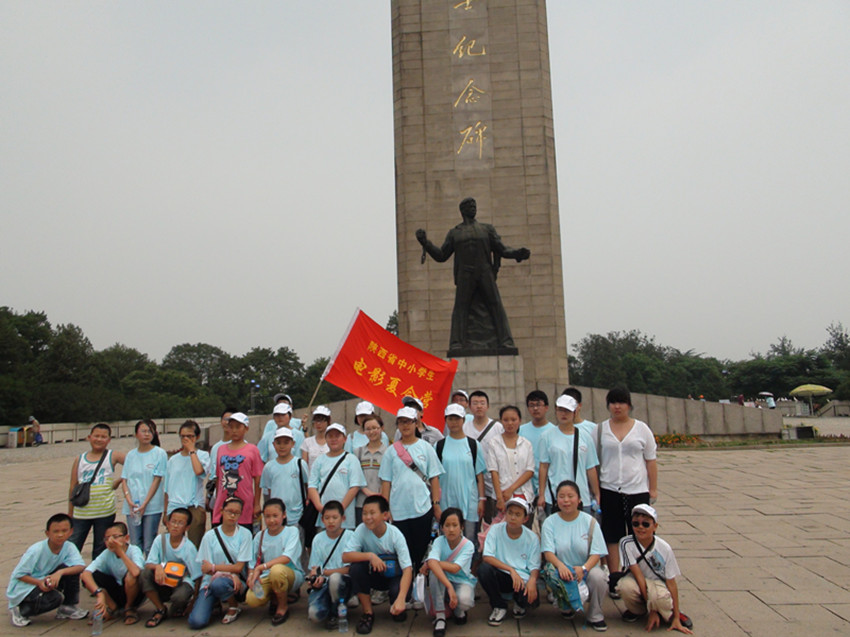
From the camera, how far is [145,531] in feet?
16.9

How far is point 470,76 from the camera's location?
58.4 feet

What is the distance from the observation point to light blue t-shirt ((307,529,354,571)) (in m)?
4.40

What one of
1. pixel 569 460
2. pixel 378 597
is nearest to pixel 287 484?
pixel 378 597

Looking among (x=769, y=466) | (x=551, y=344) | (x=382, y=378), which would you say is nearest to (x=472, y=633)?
(x=382, y=378)

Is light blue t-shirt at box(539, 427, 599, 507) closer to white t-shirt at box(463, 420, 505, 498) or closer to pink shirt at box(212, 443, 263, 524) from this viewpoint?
white t-shirt at box(463, 420, 505, 498)

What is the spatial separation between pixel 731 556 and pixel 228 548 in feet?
13.3

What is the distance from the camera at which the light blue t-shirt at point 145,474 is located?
513 centimetres

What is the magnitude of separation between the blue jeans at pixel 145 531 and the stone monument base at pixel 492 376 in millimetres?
5050

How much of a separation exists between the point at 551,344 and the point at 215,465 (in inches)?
517

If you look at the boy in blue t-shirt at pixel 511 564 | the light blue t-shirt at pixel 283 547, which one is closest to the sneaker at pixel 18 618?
the light blue t-shirt at pixel 283 547

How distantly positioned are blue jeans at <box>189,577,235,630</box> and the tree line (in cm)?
2529

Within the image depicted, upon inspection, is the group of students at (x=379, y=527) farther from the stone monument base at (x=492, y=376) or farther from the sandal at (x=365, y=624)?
the stone monument base at (x=492, y=376)

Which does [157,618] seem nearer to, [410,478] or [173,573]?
[173,573]

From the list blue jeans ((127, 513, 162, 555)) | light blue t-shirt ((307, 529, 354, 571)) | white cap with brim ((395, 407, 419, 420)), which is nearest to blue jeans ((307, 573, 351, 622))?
light blue t-shirt ((307, 529, 354, 571))
